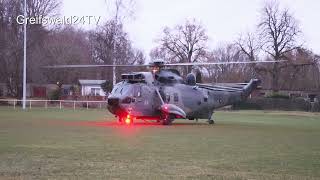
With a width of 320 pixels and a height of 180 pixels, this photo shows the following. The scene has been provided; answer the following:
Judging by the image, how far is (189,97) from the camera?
33094mm

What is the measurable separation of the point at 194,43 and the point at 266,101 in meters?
22.2

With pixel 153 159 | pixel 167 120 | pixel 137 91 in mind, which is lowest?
pixel 153 159

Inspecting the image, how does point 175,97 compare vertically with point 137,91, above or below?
below

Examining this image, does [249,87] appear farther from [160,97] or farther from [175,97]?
[160,97]

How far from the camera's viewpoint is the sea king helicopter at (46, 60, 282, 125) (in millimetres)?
30688

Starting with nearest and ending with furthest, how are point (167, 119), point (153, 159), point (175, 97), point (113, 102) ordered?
point (153, 159)
point (113, 102)
point (167, 119)
point (175, 97)

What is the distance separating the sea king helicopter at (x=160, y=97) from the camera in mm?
30688

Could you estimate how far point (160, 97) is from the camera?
31.5 metres

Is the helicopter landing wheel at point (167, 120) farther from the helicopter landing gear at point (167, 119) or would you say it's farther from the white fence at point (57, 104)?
the white fence at point (57, 104)

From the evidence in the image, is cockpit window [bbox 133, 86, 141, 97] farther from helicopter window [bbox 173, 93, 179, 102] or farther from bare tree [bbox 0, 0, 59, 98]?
bare tree [bbox 0, 0, 59, 98]

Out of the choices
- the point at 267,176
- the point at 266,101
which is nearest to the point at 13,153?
the point at 267,176

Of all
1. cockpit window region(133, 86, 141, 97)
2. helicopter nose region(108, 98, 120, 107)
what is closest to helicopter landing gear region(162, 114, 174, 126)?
cockpit window region(133, 86, 141, 97)

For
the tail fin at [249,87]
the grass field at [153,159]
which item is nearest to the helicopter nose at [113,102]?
the tail fin at [249,87]

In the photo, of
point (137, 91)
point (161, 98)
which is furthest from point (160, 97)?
point (137, 91)
